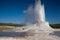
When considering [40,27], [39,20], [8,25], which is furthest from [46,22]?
[8,25]

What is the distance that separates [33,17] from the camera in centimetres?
1738

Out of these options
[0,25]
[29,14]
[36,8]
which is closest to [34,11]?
[36,8]

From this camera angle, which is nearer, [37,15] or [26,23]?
[37,15]

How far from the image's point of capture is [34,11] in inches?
676

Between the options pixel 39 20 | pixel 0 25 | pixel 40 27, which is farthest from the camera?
pixel 0 25

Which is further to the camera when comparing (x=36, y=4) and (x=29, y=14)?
(x=29, y=14)

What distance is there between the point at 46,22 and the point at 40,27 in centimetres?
181

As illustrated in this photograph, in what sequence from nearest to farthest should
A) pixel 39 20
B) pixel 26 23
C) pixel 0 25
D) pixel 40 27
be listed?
pixel 40 27 < pixel 39 20 < pixel 26 23 < pixel 0 25

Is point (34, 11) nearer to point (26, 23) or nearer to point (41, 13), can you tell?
point (41, 13)

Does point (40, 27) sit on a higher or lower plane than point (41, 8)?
lower

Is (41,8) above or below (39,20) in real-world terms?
above

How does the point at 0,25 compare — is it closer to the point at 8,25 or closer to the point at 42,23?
the point at 8,25

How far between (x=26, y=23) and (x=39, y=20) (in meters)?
2.75

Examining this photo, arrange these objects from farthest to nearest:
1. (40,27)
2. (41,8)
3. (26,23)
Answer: (26,23), (41,8), (40,27)
